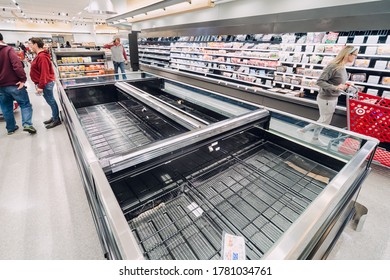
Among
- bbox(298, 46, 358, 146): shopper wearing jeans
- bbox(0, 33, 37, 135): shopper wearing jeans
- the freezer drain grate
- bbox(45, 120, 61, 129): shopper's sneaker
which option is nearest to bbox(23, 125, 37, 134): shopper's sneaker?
bbox(0, 33, 37, 135): shopper wearing jeans

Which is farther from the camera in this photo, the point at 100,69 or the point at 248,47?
the point at 100,69

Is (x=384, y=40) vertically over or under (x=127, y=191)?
over

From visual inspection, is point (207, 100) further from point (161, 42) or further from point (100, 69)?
point (161, 42)

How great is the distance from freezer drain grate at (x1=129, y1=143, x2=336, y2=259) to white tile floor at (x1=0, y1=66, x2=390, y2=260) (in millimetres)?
930

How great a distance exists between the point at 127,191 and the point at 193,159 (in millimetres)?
533

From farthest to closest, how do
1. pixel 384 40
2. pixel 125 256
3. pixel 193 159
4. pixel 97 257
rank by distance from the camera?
pixel 384 40, pixel 97 257, pixel 193 159, pixel 125 256

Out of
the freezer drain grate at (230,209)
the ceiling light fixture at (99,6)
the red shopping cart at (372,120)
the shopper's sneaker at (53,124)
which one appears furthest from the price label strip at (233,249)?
the ceiling light fixture at (99,6)

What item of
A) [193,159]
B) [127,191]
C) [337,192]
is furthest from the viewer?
[193,159]

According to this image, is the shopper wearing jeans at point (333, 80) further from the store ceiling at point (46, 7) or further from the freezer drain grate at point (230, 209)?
the store ceiling at point (46, 7)

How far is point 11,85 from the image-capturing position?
3.87m

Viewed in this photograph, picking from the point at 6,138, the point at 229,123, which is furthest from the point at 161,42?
the point at 229,123

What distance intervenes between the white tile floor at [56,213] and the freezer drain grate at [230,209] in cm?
93

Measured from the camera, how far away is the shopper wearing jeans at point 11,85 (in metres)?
3.65

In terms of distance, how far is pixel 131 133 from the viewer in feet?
8.39
